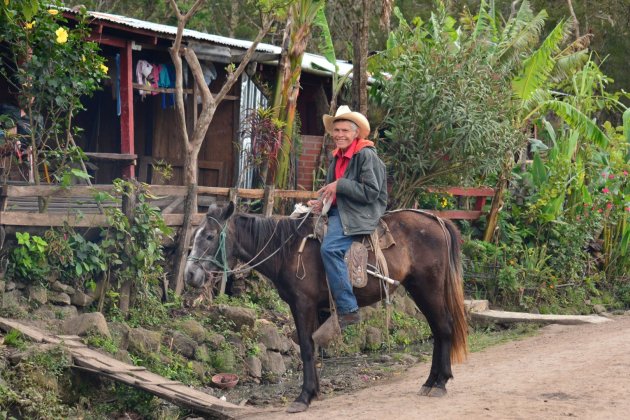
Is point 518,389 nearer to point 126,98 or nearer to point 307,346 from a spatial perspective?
point 307,346

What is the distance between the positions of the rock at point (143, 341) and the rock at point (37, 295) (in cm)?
94

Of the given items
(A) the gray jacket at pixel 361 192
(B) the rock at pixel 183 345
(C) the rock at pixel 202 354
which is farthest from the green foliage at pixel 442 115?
(A) the gray jacket at pixel 361 192

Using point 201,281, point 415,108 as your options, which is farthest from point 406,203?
point 201,281

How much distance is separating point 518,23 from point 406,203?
393 cm

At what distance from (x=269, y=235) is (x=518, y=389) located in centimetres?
267

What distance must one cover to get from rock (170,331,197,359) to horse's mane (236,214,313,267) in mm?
2185

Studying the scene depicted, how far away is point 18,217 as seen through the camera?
31.4ft

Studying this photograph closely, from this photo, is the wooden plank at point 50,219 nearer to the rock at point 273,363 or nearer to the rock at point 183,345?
the rock at point 183,345

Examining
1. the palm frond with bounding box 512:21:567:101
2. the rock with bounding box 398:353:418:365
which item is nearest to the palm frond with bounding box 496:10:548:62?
the palm frond with bounding box 512:21:567:101

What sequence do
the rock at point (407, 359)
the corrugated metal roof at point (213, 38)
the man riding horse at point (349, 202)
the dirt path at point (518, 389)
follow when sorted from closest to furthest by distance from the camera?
the dirt path at point (518, 389)
the man riding horse at point (349, 202)
the rock at point (407, 359)
the corrugated metal roof at point (213, 38)

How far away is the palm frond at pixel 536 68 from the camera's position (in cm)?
1531

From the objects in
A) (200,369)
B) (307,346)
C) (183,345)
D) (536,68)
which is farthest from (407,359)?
(536,68)

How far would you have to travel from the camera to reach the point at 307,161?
14672mm

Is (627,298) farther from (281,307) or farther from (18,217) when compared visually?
(18,217)
